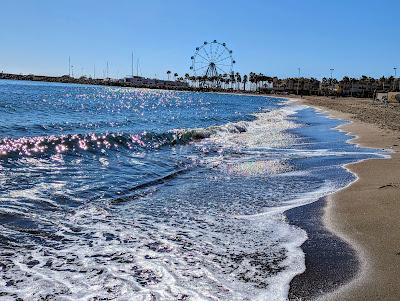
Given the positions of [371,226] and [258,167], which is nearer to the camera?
[371,226]

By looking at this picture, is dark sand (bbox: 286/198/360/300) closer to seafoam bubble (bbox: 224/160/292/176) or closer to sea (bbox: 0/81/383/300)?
sea (bbox: 0/81/383/300)

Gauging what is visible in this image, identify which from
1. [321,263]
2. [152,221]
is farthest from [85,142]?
[321,263]

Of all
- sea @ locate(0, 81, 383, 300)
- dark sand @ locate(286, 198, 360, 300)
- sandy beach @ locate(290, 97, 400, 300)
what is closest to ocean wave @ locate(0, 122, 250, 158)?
sea @ locate(0, 81, 383, 300)

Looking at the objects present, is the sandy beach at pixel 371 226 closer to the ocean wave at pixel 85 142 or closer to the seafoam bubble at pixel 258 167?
the seafoam bubble at pixel 258 167

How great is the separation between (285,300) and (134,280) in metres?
1.66

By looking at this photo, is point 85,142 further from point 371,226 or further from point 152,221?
point 371,226

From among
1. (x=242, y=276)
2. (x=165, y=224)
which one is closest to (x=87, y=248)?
(x=165, y=224)

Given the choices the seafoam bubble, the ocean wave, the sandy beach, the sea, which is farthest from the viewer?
the ocean wave

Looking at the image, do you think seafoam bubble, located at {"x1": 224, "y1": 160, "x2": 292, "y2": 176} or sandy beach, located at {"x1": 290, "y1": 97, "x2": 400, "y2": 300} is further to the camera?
seafoam bubble, located at {"x1": 224, "y1": 160, "x2": 292, "y2": 176}

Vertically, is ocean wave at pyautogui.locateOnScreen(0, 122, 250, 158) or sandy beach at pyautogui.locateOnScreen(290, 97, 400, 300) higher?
sandy beach at pyautogui.locateOnScreen(290, 97, 400, 300)

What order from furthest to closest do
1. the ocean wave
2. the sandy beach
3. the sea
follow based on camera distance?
the ocean wave → the sea → the sandy beach

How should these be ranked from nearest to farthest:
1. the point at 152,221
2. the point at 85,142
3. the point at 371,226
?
the point at 371,226 < the point at 152,221 < the point at 85,142

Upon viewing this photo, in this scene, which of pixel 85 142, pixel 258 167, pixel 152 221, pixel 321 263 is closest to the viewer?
pixel 321 263

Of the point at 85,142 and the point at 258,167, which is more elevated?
the point at 85,142
